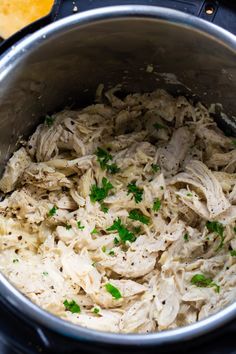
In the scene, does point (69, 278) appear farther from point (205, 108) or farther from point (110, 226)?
point (205, 108)

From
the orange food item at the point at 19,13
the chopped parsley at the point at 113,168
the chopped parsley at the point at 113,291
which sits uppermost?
the orange food item at the point at 19,13

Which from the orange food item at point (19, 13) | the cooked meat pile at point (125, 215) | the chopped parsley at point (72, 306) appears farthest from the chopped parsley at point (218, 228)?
the orange food item at point (19, 13)

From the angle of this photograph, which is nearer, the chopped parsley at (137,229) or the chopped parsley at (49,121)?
the chopped parsley at (137,229)

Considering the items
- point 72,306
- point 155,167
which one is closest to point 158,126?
point 155,167

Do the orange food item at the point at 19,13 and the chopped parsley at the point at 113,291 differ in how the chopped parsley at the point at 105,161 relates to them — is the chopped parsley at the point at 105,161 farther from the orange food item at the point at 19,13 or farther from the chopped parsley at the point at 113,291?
the orange food item at the point at 19,13

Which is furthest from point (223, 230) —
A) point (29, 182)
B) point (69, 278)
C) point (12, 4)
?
point (12, 4)

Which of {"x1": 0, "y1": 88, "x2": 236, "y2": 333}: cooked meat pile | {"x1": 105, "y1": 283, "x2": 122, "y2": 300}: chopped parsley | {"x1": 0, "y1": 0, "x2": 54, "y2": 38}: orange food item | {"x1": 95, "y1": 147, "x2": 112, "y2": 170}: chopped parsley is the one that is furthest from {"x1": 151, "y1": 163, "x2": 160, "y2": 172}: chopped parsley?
{"x1": 0, "y1": 0, "x2": 54, "y2": 38}: orange food item
